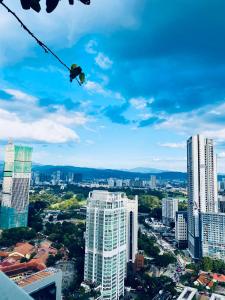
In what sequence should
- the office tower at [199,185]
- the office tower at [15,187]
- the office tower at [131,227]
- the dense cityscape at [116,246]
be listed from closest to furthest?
the dense cityscape at [116,246], the office tower at [131,227], the office tower at [199,185], the office tower at [15,187]

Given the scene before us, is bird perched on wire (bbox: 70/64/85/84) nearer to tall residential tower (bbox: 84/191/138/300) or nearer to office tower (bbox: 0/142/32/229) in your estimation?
tall residential tower (bbox: 84/191/138/300)

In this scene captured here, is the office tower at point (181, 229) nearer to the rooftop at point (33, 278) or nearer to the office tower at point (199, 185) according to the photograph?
the office tower at point (199, 185)

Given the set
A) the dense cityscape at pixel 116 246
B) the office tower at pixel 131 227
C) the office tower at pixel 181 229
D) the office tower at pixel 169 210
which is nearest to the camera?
the dense cityscape at pixel 116 246

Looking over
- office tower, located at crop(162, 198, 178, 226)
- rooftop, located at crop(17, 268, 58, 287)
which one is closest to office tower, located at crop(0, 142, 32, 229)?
office tower, located at crop(162, 198, 178, 226)

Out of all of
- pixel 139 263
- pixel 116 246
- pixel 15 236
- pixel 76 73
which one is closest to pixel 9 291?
pixel 76 73

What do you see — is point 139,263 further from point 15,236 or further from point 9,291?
point 9,291

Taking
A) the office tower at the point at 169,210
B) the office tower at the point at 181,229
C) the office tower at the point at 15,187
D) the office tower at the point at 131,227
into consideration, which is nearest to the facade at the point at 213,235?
the office tower at the point at 181,229

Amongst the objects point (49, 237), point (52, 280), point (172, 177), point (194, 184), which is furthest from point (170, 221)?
point (172, 177)
